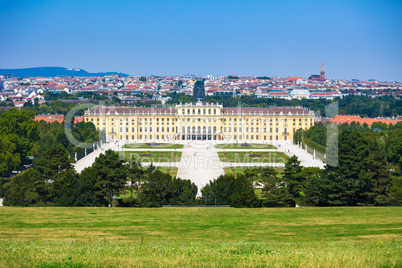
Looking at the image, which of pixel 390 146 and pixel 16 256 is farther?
pixel 390 146

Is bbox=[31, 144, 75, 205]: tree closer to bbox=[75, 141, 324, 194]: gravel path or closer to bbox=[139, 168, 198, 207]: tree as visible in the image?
bbox=[139, 168, 198, 207]: tree

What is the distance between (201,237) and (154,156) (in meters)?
36.9

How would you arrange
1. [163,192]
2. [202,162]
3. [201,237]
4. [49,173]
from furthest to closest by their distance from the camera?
[202,162] < [49,173] < [163,192] < [201,237]

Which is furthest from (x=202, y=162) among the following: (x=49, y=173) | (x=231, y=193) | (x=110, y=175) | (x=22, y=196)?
(x=22, y=196)

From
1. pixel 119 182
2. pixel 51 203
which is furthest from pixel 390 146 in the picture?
pixel 51 203

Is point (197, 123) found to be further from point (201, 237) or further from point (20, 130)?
point (201, 237)

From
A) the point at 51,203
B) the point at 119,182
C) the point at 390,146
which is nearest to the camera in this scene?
the point at 51,203

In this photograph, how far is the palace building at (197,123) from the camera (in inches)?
2862

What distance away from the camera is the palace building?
7269cm

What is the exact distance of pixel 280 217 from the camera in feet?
58.1

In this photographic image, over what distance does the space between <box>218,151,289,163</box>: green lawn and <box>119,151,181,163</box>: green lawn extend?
468cm

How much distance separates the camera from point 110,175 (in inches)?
996

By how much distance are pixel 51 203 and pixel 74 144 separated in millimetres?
30542

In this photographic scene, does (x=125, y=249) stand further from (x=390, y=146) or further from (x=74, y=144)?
(x=74, y=144)
